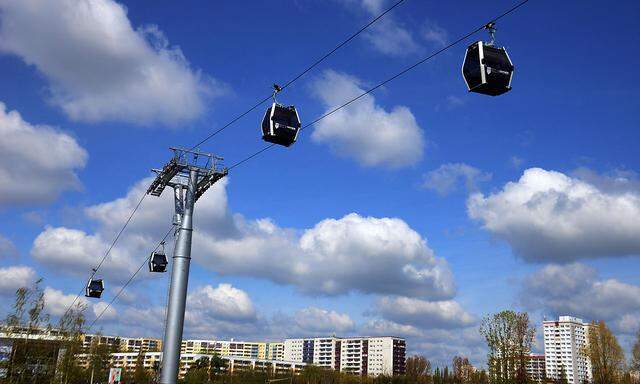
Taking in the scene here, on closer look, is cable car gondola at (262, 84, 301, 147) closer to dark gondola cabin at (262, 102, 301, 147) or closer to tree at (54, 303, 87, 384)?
dark gondola cabin at (262, 102, 301, 147)

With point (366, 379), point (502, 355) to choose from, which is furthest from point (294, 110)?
point (366, 379)

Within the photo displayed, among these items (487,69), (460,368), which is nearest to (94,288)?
(487,69)

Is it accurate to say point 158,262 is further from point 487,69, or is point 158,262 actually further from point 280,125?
point 487,69

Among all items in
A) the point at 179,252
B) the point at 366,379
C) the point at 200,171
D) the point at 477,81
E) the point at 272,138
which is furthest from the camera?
the point at 366,379

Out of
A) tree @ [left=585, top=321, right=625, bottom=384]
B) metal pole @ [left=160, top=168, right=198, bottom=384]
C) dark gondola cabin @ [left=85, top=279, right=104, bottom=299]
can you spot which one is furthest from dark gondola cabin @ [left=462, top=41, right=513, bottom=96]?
tree @ [left=585, top=321, right=625, bottom=384]

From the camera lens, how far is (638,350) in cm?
7931

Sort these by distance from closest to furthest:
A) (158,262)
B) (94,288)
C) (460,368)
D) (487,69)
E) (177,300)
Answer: (487,69)
(177,300)
(158,262)
(94,288)
(460,368)

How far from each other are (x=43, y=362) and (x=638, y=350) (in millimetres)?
75744

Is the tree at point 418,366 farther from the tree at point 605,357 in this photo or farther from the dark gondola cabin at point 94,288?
the dark gondola cabin at point 94,288

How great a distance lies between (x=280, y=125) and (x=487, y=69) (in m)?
7.17

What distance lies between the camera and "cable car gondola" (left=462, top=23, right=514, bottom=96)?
42.1 feet

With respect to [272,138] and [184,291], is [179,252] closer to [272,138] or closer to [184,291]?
[184,291]

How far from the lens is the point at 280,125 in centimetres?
1811

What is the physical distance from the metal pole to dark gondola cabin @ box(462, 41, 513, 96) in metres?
13.3
